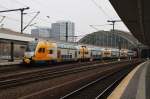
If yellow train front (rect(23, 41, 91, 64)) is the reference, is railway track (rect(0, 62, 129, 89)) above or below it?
below

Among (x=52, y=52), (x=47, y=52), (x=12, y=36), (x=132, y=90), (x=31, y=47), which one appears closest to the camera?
(x=132, y=90)

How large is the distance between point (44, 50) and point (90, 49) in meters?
24.4

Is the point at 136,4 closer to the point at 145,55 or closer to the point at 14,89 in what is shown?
the point at 14,89

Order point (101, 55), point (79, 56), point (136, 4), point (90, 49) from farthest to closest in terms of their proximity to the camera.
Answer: point (101, 55) < point (90, 49) < point (79, 56) < point (136, 4)

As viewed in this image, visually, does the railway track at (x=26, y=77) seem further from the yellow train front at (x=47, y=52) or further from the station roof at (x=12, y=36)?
the station roof at (x=12, y=36)

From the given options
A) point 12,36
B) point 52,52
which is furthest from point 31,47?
point 52,52

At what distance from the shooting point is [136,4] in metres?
A: 18.8

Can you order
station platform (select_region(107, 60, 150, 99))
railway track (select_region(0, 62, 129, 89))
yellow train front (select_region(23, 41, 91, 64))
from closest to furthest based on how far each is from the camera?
station platform (select_region(107, 60, 150, 99))
railway track (select_region(0, 62, 129, 89))
yellow train front (select_region(23, 41, 91, 64))

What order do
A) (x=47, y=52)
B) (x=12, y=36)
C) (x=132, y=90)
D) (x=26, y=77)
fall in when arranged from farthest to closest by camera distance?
1. (x=12, y=36)
2. (x=47, y=52)
3. (x=26, y=77)
4. (x=132, y=90)

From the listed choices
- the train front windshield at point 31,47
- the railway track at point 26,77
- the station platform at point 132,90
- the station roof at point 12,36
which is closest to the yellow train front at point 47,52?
the train front windshield at point 31,47

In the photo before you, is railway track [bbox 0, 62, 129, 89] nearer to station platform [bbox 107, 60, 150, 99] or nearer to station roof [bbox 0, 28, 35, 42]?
station platform [bbox 107, 60, 150, 99]

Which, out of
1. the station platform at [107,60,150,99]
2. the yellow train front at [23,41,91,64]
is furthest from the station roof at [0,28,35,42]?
the station platform at [107,60,150,99]

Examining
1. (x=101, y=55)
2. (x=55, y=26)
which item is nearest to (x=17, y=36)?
(x=101, y=55)

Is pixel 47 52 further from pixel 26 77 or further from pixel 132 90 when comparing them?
pixel 132 90
